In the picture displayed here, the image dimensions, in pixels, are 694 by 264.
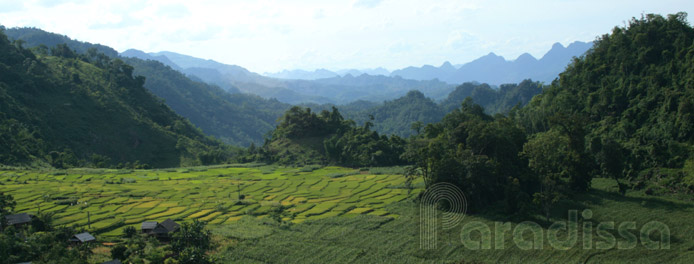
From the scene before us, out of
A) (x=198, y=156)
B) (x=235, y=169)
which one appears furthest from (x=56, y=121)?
(x=235, y=169)

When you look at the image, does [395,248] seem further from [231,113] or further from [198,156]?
[231,113]

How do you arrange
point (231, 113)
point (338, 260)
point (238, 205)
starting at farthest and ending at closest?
1. point (231, 113)
2. point (238, 205)
3. point (338, 260)

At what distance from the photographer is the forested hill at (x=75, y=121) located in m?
54.9

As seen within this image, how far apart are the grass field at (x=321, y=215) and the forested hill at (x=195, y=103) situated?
280 feet

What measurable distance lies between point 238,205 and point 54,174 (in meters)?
22.7

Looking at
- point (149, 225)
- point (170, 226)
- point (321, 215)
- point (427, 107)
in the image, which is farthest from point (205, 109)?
point (170, 226)

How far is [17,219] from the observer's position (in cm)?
2531

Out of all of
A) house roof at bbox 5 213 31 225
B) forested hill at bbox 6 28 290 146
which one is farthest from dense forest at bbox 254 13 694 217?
forested hill at bbox 6 28 290 146

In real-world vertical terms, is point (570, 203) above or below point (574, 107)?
below

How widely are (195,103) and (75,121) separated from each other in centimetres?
7273

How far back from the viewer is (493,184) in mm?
30219

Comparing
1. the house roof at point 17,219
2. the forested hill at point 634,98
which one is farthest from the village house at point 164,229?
the forested hill at point 634,98

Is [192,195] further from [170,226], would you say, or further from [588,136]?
[588,136]

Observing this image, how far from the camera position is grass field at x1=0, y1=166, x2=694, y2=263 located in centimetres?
2216
